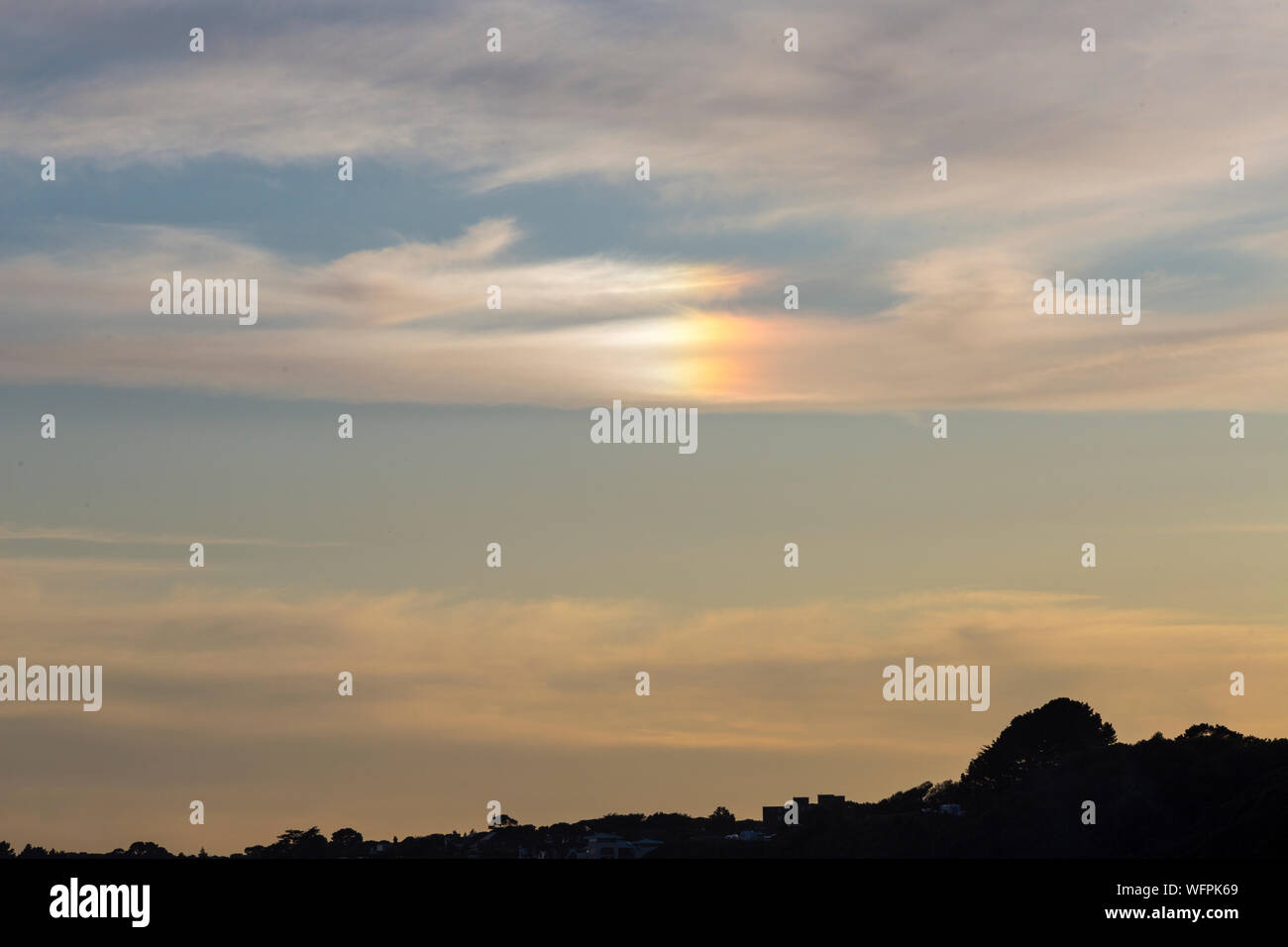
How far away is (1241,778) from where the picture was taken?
194 m

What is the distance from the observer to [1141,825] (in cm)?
19350
